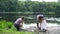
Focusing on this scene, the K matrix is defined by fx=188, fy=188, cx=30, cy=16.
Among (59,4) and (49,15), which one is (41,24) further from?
(59,4)

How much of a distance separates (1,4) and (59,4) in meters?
2.24

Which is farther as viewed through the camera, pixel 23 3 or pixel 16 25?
pixel 23 3

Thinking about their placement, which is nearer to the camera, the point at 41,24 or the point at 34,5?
the point at 41,24

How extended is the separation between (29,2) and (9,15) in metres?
0.92

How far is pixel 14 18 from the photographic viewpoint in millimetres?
7238

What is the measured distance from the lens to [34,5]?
7113mm

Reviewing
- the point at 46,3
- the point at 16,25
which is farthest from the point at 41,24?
the point at 46,3

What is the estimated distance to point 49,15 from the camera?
7160 millimetres

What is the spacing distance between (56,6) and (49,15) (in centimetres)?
45

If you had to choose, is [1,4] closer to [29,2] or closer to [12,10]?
[12,10]

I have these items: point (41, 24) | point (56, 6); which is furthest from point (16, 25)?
point (56, 6)

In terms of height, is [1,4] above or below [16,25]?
above

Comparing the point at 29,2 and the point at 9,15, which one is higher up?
the point at 29,2

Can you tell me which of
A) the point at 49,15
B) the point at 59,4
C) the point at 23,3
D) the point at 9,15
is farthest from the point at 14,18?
the point at 59,4
